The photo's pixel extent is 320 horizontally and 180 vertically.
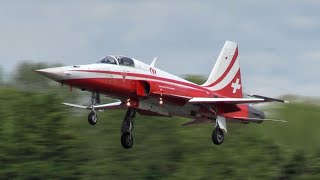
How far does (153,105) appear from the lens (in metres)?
40.3

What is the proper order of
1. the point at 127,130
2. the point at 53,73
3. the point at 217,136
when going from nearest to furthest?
the point at 53,73, the point at 127,130, the point at 217,136

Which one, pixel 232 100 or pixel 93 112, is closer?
pixel 93 112

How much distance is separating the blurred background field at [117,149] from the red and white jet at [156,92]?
18249 mm

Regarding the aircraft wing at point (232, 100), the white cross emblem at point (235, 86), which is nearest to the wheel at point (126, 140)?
the aircraft wing at point (232, 100)

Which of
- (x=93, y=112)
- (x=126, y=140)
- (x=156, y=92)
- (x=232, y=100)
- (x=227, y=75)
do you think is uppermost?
(x=227, y=75)

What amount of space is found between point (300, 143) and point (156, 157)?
21695mm

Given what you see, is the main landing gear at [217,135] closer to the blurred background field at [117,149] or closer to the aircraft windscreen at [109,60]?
the aircraft windscreen at [109,60]

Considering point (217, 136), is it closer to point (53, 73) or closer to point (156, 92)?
point (156, 92)

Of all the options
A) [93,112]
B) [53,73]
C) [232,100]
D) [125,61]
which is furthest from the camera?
[232,100]

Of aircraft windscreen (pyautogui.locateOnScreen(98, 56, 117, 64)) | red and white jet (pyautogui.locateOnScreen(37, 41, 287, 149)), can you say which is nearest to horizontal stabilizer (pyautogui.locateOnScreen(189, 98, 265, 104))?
red and white jet (pyautogui.locateOnScreen(37, 41, 287, 149))

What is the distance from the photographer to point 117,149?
229 feet

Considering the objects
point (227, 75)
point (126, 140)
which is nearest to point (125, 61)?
point (126, 140)

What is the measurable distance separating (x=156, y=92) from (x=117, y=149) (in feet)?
101

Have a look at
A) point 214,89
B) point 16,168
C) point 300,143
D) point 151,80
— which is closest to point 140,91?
point 151,80
